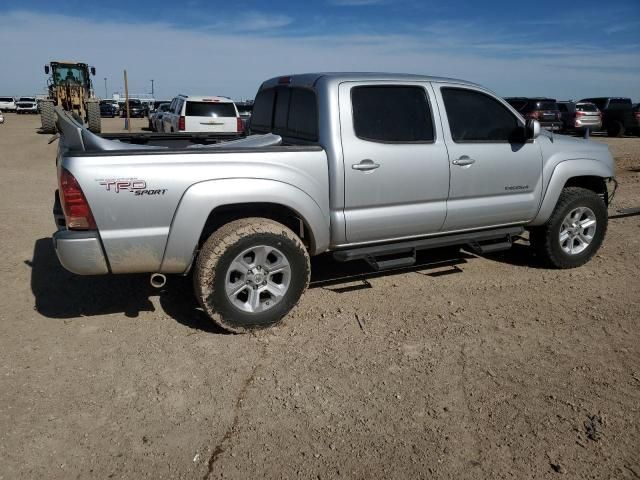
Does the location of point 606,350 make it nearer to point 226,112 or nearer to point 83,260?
point 83,260

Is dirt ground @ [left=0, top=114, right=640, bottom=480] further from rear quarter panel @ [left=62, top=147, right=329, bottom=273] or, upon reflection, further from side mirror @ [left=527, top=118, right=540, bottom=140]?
side mirror @ [left=527, top=118, right=540, bottom=140]

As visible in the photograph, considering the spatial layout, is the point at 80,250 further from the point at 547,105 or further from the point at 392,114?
the point at 547,105

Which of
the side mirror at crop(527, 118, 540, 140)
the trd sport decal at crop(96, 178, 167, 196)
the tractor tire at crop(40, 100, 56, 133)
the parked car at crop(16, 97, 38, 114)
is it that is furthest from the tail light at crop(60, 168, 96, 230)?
the parked car at crop(16, 97, 38, 114)

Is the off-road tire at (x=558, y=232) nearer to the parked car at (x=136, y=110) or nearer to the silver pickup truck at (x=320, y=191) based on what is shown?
the silver pickup truck at (x=320, y=191)

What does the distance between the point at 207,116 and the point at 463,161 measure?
11.4 metres

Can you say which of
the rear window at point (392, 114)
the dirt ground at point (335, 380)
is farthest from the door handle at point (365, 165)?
the dirt ground at point (335, 380)

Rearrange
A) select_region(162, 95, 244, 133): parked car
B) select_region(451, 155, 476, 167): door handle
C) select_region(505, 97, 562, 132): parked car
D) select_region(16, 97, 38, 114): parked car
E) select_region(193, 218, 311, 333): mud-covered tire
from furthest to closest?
select_region(16, 97, 38, 114): parked car, select_region(505, 97, 562, 132): parked car, select_region(162, 95, 244, 133): parked car, select_region(451, 155, 476, 167): door handle, select_region(193, 218, 311, 333): mud-covered tire

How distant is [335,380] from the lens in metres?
3.43

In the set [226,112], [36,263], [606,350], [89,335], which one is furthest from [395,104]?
[226,112]

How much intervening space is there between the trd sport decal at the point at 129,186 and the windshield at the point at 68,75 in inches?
888

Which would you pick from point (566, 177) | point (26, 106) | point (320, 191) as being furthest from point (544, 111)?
point (26, 106)

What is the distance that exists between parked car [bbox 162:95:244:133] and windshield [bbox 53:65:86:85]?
422 inches

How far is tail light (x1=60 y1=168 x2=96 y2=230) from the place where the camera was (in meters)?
3.42

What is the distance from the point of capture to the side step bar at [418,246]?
4.42 m
